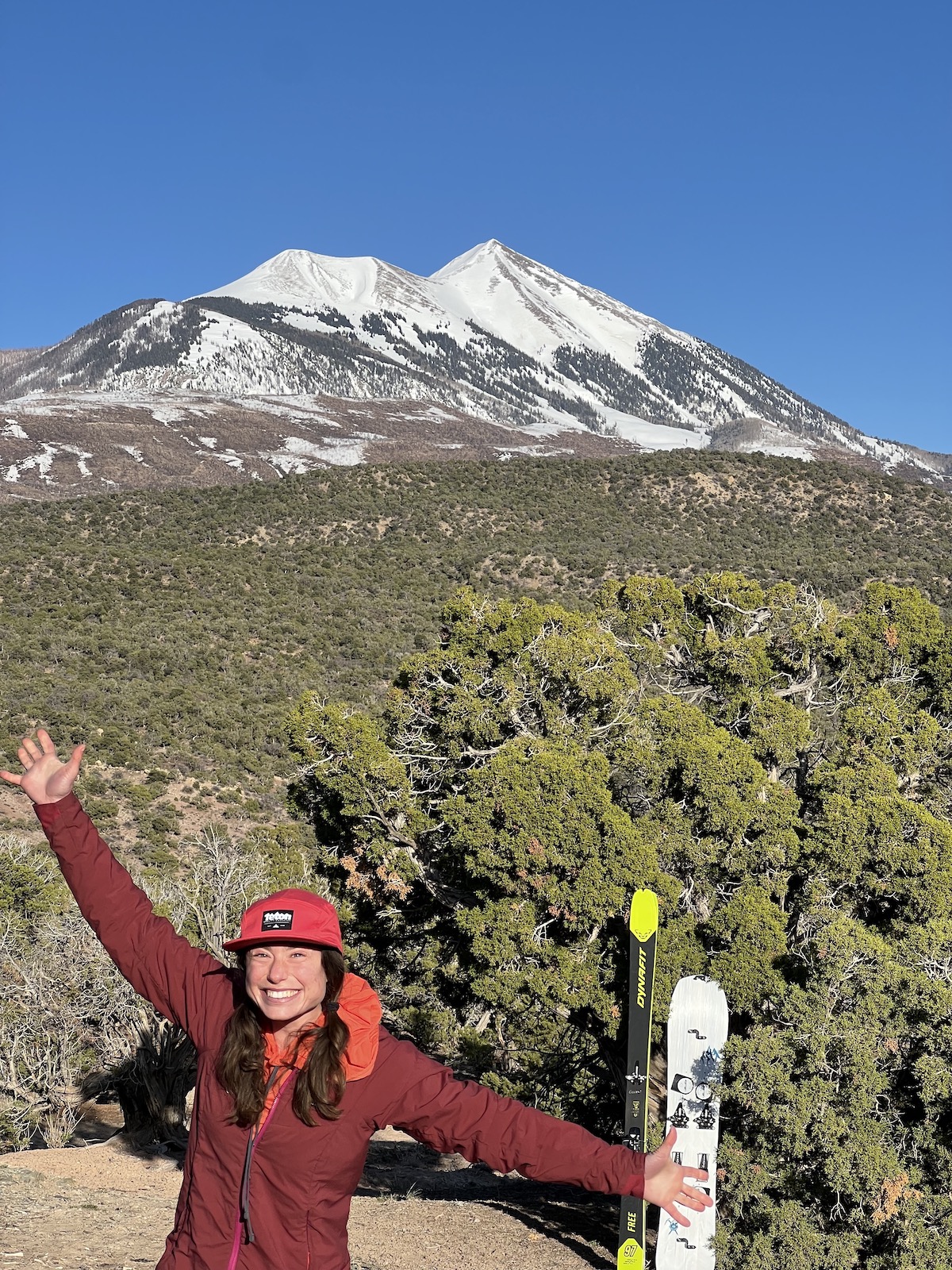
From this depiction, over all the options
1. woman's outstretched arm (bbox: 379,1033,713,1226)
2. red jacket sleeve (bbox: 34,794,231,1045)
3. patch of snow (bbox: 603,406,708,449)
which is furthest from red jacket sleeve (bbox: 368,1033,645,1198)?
patch of snow (bbox: 603,406,708,449)

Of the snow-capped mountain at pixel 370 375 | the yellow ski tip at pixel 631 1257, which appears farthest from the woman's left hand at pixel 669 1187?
the snow-capped mountain at pixel 370 375

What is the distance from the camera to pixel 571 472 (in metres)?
48.8

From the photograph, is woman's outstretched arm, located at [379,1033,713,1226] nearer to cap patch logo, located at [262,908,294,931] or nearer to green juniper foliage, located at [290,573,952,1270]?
cap patch logo, located at [262,908,294,931]

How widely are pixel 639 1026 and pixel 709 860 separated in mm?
1736

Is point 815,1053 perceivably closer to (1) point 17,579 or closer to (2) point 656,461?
(1) point 17,579

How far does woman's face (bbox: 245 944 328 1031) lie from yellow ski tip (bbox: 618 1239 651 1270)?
477 centimetres

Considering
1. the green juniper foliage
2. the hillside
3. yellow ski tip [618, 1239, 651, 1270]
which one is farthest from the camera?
the hillside

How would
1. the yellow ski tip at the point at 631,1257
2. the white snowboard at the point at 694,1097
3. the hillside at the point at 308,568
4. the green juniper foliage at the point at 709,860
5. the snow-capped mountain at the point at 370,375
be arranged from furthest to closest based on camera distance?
the snow-capped mountain at the point at 370,375 → the hillside at the point at 308,568 → the white snowboard at the point at 694,1097 → the green juniper foliage at the point at 709,860 → the yellow ski tip at the point at 631,1257

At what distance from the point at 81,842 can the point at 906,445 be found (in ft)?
649

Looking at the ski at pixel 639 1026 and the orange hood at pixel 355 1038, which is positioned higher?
the orange hood at pixel 355 1038

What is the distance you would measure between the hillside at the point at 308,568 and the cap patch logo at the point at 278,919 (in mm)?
17336

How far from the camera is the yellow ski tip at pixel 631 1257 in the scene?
5.76 meters

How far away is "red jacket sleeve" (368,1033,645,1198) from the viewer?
1933 millimetres

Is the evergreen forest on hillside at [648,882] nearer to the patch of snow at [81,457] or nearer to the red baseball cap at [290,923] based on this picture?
the red baseball cap at [290,923]
